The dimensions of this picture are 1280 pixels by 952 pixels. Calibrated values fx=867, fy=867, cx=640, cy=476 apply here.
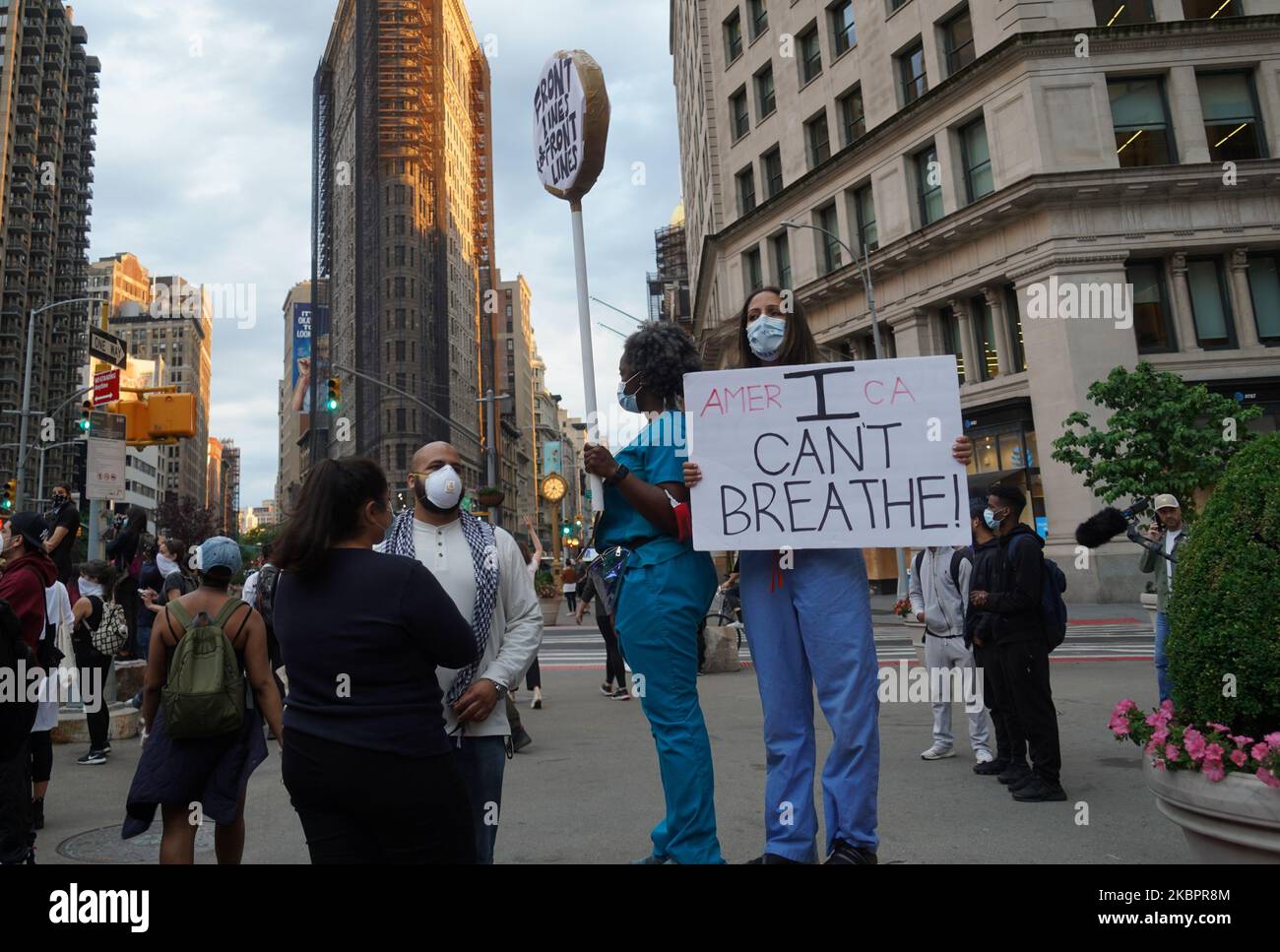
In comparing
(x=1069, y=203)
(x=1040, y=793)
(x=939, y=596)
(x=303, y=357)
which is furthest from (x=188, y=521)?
(x=1040, y=793)

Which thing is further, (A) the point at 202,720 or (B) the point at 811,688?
(A) the point at 202,720

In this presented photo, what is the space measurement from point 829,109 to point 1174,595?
33.3 metres

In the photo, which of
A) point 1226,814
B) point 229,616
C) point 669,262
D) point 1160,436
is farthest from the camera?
point 669,262

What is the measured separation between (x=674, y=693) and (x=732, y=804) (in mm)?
2548

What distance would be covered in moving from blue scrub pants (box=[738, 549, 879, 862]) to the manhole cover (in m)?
3.75

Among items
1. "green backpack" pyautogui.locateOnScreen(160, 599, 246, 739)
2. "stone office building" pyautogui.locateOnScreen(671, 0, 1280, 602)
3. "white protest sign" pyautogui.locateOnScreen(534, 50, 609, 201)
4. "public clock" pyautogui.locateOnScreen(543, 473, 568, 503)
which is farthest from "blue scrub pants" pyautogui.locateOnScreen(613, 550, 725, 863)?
"public clock" pyautogui.locateOnScreen(543, 473, 568, 503)

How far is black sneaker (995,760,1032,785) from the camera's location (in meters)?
5.80

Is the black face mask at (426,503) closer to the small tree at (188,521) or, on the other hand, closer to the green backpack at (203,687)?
the green backpack at (203,687)

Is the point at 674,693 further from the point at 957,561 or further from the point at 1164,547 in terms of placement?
the point at 1164,547

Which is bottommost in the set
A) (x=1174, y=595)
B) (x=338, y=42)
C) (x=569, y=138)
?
(x=1174, y=595)

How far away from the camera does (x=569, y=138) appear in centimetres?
448

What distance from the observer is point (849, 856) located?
3.30 metres
